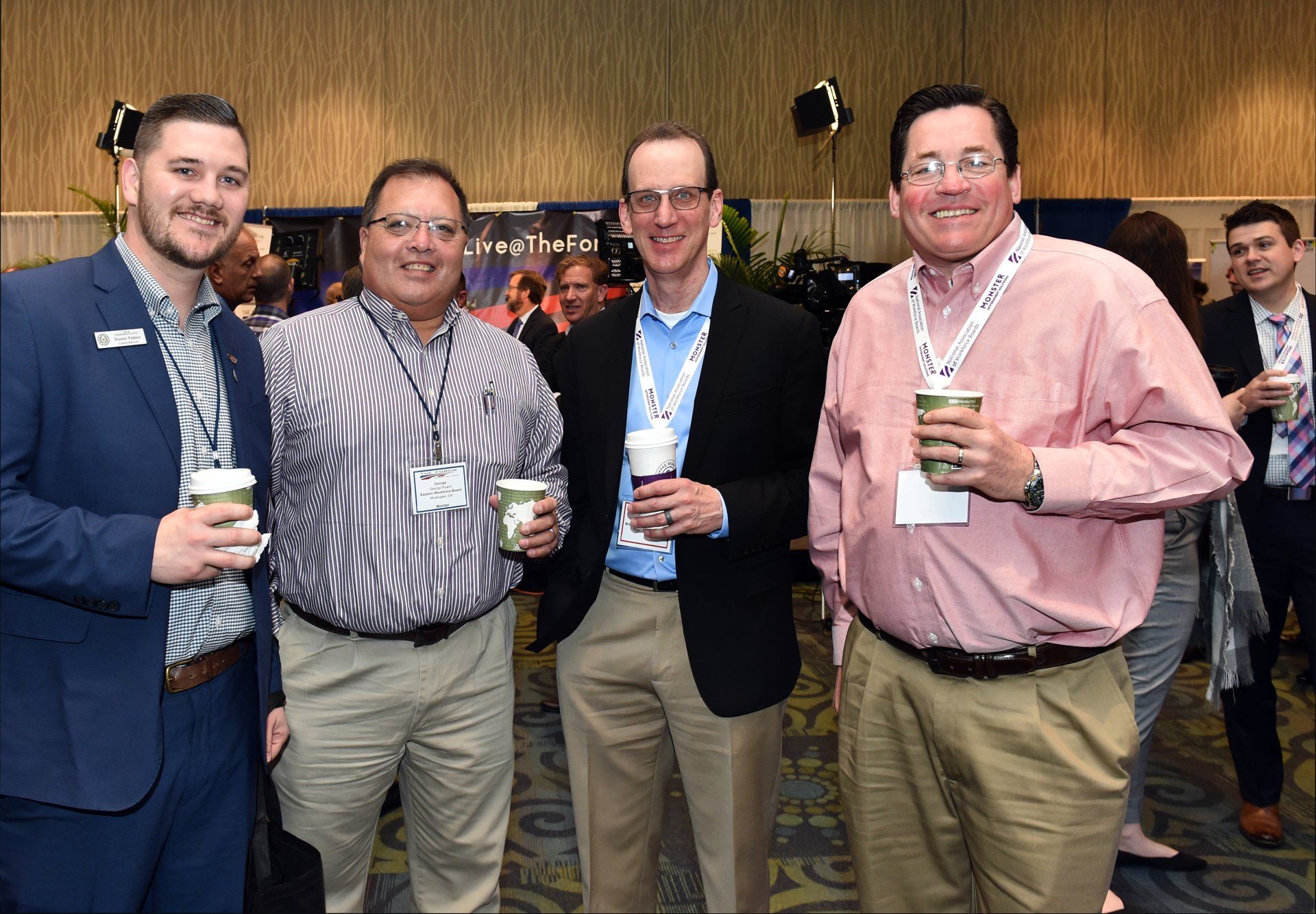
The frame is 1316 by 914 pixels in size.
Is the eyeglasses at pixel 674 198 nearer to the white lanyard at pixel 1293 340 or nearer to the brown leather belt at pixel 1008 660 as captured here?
the brown leather belt at pixel 1008 660

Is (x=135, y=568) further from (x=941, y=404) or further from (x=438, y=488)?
(x=941, y=404)

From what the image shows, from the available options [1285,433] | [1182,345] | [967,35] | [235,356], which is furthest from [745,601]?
[967,35]

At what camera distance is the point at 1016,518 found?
5.44 feet

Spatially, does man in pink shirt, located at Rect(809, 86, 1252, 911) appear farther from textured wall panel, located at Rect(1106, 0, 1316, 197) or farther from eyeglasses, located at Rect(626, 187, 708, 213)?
textured wall panel, located at Rect(1106, 0, 1316, 197)

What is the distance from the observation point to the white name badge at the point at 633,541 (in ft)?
6.67

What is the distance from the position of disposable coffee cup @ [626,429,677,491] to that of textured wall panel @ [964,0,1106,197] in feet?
28.5

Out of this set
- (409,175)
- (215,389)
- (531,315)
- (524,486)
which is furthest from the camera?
(531,315)

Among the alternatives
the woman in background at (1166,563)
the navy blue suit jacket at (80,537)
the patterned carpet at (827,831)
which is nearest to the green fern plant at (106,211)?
the patterned carpet at (827,831)

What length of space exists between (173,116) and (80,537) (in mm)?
770

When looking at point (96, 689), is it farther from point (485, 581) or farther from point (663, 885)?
point (663, 885)

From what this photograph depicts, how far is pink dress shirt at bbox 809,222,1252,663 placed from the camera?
156 centimetres

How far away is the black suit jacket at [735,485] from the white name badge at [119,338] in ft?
3.11

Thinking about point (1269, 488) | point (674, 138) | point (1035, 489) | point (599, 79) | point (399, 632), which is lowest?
point (399, 632)

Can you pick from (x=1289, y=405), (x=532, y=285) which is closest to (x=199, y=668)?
(x=1289, y=405)
